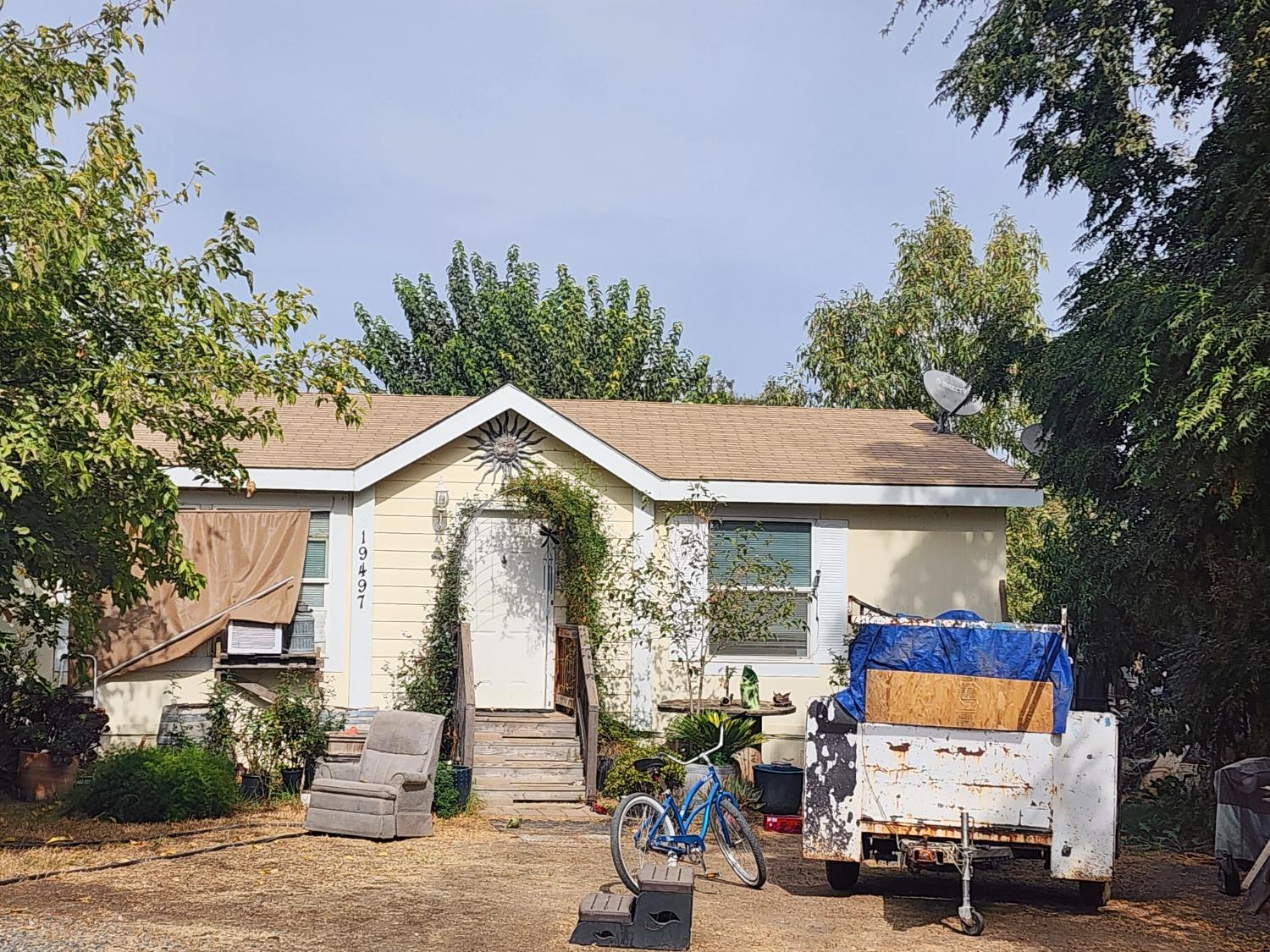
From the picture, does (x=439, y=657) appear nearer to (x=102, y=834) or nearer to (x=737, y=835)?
(x=102, y=834)

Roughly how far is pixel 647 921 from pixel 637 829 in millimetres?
1743

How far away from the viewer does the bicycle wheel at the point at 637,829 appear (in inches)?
315

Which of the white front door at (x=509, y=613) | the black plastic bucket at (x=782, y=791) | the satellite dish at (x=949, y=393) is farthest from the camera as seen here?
the satellite dish at (x=949, y=393)

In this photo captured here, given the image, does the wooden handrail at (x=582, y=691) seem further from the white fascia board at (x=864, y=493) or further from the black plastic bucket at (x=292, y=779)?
the black plastic bucket at (x=292, y=779)

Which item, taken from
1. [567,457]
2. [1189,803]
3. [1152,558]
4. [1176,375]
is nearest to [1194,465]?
[1176,375]

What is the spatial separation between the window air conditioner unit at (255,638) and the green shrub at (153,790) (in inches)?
64.0

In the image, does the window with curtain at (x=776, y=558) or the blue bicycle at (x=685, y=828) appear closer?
the blue bicycle at (x=685, y=828)

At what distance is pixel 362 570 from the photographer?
1308 cm

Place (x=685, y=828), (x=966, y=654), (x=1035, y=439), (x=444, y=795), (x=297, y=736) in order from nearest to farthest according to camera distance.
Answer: (x=966, y=654) → (x=685, y=828) → (x=444, y=795) → (x=297, y=736) → (x=1035, y=439)

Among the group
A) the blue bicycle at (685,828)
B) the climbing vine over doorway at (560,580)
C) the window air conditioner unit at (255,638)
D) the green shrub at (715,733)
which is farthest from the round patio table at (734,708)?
the window air conditioner unit at (255,638)

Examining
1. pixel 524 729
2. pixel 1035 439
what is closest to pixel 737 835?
pixel 524 729

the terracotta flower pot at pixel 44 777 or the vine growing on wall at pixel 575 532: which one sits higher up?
the vine growing on wall at pixel 575 532

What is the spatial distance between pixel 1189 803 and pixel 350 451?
9148 mm

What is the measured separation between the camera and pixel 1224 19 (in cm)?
995
